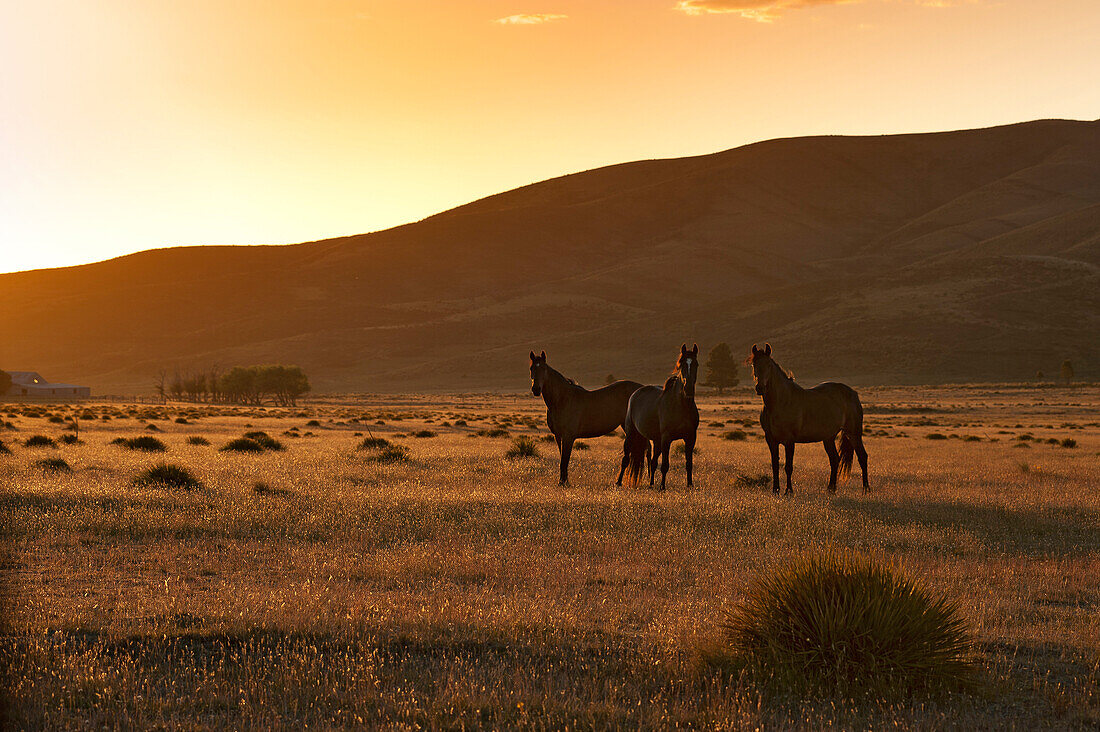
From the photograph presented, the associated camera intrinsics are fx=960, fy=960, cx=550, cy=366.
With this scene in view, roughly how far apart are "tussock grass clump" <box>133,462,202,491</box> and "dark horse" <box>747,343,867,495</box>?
1076cm

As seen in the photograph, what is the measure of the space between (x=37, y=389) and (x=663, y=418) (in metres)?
130

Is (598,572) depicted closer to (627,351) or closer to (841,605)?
(841,605)

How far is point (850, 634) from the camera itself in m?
7.04

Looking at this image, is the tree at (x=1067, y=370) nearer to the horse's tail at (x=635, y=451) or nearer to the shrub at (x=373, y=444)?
the shrub at (x=373, y=444)

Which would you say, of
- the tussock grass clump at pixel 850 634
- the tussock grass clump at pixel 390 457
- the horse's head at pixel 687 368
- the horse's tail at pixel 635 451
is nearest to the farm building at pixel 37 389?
the tussock grass clump at pixel 390 457

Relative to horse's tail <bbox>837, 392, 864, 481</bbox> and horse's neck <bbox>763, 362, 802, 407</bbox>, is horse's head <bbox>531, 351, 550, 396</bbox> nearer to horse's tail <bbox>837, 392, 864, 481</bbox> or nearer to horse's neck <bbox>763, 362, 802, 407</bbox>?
horse's neck <bbox>763, 362, 802, 407</bbox>

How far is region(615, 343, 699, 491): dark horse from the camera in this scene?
1805 centimetres

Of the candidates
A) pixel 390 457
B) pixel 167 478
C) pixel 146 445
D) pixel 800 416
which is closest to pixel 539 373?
pixel 800 416

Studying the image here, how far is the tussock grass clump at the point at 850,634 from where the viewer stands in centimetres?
683

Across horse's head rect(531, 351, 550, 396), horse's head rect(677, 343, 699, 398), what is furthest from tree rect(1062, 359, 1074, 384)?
horse's head rect(677, 343, 699, 398)

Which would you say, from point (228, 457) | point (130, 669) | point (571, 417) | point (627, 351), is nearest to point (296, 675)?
point (130, 669)

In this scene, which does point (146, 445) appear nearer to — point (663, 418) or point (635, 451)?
point (635, 451)

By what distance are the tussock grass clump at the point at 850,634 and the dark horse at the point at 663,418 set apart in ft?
33.7

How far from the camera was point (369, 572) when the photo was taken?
10547 mm
